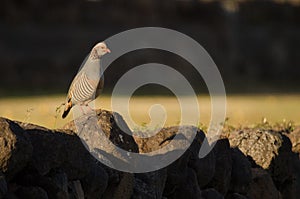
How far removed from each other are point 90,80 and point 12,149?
2.21 meters

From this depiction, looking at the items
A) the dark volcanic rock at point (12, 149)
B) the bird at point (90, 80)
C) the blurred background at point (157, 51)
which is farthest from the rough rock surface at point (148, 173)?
the blurred background at point (157, 51)

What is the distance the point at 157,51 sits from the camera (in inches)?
1582

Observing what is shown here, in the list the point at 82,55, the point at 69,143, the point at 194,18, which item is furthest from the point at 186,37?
the point at 69,143

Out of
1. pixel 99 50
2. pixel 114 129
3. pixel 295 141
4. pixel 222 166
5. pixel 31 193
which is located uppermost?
pixel 99 50

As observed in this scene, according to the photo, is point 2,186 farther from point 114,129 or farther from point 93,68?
point 93,68

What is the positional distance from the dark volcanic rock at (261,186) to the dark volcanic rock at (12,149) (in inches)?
119

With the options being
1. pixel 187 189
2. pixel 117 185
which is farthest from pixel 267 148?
pixel 117 185

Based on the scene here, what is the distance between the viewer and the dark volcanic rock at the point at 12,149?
5.08m

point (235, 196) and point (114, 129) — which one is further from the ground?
point (114, 129)

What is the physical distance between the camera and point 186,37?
41875 mm

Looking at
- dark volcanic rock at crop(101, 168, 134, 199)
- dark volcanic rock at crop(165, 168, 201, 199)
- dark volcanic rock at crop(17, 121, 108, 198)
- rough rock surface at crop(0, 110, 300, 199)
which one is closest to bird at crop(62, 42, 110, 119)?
rough rock surface at crop(0, 110, 300, 199)

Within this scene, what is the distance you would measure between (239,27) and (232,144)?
37223 millimetres

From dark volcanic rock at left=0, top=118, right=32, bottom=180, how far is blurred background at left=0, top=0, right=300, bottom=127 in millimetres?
23611

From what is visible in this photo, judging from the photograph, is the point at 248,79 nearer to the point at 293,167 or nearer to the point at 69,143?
the point at 293,167
